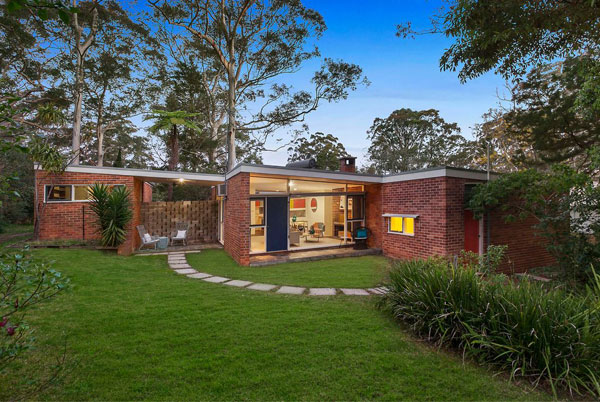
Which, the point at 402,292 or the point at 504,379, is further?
the point at 402,292

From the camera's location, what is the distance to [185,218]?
531 inches

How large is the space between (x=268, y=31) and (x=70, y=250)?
1634 centimetres

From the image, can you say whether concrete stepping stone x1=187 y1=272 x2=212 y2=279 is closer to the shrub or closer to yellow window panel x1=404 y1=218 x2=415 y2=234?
the shrub

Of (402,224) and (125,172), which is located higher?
(125,172)

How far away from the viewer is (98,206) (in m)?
9.45

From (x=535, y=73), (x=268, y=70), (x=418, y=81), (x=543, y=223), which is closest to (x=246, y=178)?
(x=543, y=223)

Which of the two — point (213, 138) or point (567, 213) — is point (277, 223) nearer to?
point (567, 213)

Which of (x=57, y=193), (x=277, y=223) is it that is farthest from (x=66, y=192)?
(x=277, y=223)

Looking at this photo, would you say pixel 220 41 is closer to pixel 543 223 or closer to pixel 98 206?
pixel 98 206

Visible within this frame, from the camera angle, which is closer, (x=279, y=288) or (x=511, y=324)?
(x=511, y=324)

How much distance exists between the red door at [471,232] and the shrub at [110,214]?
34.7ft

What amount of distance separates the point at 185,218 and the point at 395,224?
30.0 ft

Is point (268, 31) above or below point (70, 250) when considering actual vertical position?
above

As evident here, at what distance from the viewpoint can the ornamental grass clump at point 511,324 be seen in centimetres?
296
